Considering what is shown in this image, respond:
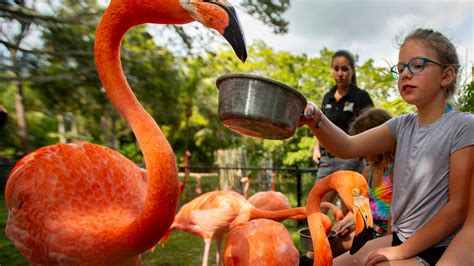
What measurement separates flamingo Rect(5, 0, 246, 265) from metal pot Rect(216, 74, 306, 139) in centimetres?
15

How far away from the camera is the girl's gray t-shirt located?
1559mm

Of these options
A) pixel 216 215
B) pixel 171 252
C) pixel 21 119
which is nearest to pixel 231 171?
pixel 171 252

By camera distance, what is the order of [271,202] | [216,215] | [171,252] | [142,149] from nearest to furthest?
[142,149] → [216,215] → [271,202] → [171,252]

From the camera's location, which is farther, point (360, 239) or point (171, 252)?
point (171, 252)

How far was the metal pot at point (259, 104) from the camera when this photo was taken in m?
1.36

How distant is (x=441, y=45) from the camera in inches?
62.9

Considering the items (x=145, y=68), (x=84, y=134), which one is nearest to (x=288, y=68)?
(x=84, y=134)

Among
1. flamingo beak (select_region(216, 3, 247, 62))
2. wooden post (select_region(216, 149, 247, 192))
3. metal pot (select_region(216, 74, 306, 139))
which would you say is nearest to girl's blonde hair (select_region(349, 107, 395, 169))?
metal pot (select_region(216, 74, 306, 139))

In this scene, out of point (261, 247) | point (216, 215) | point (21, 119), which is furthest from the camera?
point (21, 119)

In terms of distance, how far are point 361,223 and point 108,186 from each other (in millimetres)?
1262

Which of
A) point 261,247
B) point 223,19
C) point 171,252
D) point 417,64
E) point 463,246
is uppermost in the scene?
point 223,19

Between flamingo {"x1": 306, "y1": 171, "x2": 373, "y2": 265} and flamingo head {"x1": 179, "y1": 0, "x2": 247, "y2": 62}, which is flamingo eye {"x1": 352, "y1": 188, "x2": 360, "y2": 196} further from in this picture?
flamingo head {"x1": 179, "y1": 0, "x2": 247, "y2": 62}

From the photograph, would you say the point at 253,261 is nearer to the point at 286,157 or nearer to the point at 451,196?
the point at 451,196

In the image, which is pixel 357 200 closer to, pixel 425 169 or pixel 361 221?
pixel 361 221
